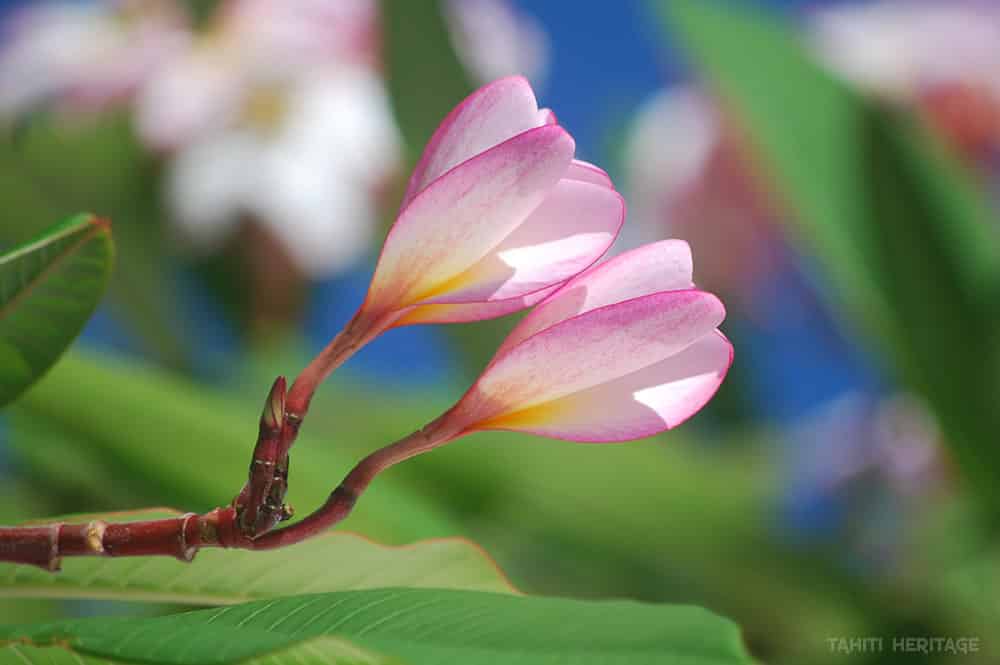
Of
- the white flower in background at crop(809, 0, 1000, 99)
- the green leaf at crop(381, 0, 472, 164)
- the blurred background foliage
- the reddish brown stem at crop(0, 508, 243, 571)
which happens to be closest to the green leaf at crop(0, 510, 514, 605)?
the reddish brown stem at crop(0, 508, 243, 571)

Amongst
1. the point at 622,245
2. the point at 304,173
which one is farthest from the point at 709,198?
the point at 304,173

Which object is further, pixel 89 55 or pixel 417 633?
pixel 89 55

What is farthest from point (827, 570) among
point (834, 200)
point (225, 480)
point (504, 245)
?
point (504, 245)

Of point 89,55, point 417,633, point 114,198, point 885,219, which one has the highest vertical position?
point 89,55

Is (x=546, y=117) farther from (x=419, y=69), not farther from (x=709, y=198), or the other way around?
(x=709, y=198)

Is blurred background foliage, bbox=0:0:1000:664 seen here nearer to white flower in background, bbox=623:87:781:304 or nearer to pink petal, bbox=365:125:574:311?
white flower in background, bbox=623:87:781:304

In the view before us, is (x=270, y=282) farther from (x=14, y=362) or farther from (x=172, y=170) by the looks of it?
(x=14, y=362)

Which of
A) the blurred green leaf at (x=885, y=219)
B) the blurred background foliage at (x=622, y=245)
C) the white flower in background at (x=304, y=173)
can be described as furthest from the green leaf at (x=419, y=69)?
the white flower in background at (x=304, y=173)
